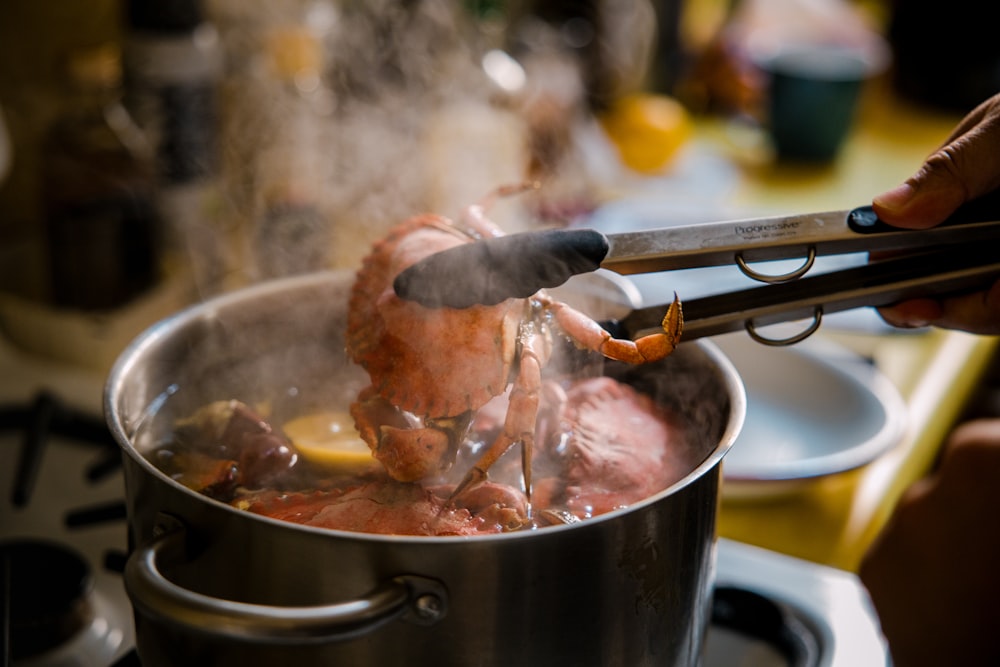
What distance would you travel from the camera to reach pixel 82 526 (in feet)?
2.91

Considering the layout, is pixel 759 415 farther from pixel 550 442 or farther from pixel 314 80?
pixel 314 80

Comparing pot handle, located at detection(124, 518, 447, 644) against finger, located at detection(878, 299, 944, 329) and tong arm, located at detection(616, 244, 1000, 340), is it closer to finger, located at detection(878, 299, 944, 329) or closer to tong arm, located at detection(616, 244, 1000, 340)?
A: tong arm, located at detection(616, 244, 1000, 340)

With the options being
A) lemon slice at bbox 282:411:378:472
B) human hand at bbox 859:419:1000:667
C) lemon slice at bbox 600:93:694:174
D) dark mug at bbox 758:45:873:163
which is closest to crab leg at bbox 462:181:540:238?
lemon slice at bbox 282:411:378:472

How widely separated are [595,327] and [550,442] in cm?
14

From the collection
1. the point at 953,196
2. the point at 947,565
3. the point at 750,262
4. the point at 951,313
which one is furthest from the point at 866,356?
the point at 750,262

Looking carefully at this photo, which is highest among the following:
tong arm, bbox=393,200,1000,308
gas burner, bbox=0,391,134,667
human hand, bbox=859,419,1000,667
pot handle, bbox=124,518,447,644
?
tong arm, bbox=393,200,1000,308

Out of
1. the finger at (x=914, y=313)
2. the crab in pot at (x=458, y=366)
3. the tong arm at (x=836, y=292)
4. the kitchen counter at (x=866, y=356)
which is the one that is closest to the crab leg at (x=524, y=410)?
the crab in pot at (x=458, y=366)

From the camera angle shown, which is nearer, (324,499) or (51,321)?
(324,499)

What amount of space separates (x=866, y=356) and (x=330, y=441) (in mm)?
795

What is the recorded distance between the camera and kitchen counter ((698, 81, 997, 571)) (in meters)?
1.00

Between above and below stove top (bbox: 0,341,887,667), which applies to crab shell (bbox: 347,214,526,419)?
above

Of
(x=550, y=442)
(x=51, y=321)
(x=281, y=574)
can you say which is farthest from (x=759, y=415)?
(x=51, y=321)

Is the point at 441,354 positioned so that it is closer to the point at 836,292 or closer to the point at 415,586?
the point at 415,586

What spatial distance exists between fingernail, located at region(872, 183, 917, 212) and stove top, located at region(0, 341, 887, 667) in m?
0.32
